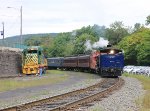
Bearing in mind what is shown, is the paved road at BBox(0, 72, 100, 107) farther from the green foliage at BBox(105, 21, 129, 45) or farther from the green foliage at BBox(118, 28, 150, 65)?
the green foliage at BBox(105, 21, 129, 45)

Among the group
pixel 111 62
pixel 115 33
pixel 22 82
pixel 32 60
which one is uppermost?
pixel 115 33

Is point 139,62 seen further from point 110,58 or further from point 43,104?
point 43,104

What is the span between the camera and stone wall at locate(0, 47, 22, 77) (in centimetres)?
5662

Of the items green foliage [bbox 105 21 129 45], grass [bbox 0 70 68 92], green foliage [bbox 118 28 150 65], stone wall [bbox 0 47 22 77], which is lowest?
grass [bbox 0 70 68 92]

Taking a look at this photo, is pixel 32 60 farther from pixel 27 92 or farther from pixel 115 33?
pixel 115 33

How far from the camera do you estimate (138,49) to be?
11050 cm

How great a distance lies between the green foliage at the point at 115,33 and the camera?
163250 millimetres

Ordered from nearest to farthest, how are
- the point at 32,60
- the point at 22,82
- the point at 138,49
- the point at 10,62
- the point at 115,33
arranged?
the point at 22,82 < the point at 32,60 < the point at 10,62 < the point at 138,49 < the point at 115,33

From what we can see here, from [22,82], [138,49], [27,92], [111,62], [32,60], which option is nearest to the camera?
[27,92]

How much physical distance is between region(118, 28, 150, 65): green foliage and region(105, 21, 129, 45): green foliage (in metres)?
36.2

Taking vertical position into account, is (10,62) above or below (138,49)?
below

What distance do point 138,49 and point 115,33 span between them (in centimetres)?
5612

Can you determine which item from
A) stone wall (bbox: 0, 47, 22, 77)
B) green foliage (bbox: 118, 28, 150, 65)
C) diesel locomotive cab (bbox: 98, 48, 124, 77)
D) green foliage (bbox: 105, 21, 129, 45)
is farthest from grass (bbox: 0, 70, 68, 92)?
green foliage (bbox: 105, 21, 129, 45)

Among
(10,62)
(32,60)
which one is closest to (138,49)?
(32,60)
